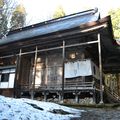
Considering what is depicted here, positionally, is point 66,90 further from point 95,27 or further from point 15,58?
point 15,58

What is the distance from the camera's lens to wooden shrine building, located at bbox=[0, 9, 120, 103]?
17109 millimetres

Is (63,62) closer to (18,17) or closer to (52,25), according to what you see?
(52,25)

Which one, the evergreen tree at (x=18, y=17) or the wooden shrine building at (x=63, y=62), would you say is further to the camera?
the evergreen tree at (x=18, y=17)

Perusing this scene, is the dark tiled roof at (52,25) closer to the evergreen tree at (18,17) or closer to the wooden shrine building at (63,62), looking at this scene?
the wooden shrine building at (63,62)

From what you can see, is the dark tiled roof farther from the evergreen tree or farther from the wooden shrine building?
the evergreen tree

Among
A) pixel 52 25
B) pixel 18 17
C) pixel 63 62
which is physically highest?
pixel 18 17

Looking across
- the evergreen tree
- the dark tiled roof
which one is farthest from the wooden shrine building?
the evergreen tree

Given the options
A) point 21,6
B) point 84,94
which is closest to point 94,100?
point 84,94

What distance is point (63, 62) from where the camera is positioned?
53.6 ft

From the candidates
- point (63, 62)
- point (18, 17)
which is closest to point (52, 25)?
point (63, 62)

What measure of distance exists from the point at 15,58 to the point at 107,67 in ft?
32.6

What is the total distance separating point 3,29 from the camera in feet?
132

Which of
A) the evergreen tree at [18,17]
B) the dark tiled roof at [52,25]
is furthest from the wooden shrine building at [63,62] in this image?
the evergreen tree at [18,17]

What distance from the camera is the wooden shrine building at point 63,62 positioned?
17.1 meters
